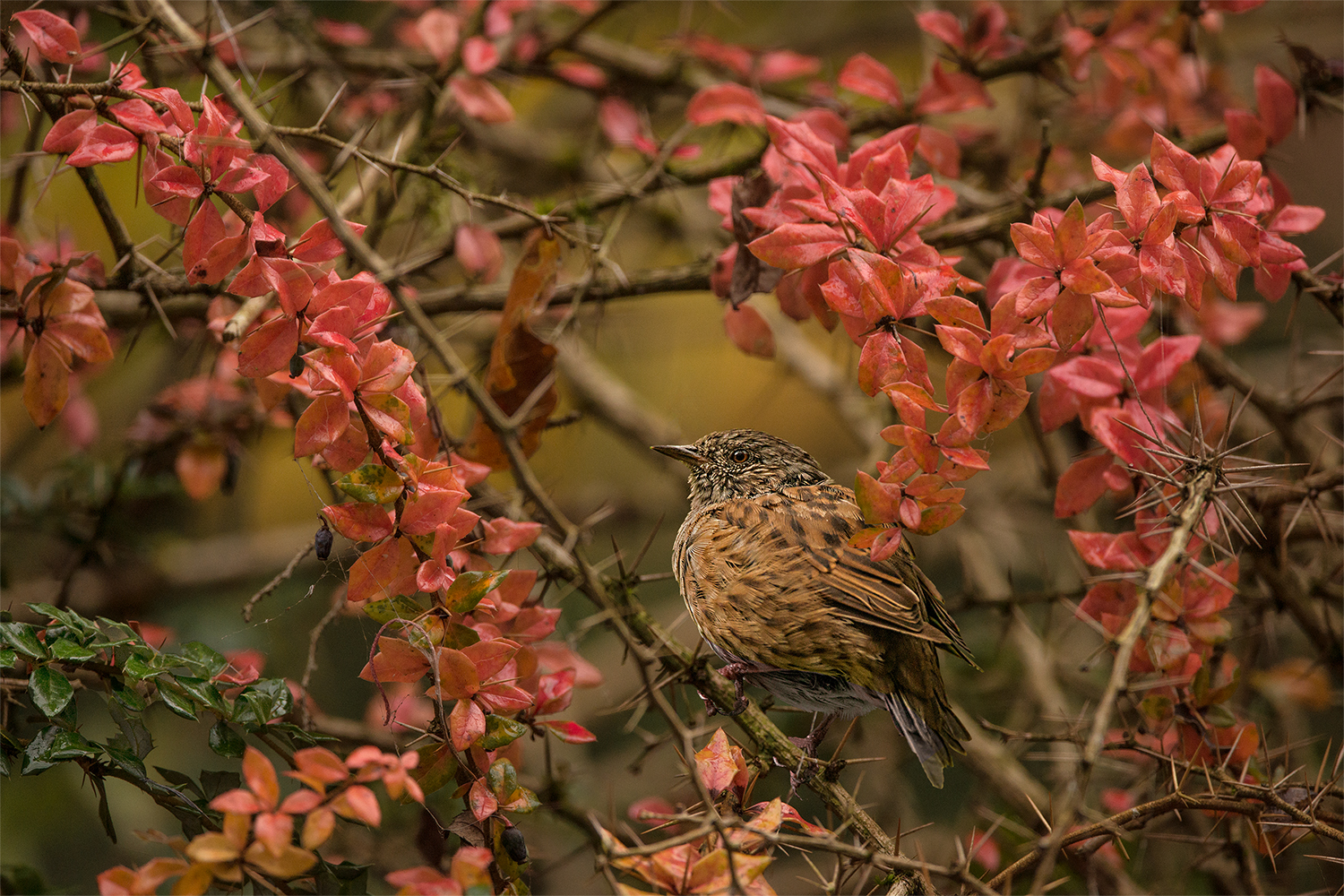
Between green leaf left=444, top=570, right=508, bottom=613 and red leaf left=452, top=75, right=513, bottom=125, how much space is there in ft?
5.14

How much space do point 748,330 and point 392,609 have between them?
104 cm

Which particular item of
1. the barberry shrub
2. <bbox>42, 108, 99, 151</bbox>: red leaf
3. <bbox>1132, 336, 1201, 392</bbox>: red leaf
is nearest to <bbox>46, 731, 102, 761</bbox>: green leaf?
the barberry shrub

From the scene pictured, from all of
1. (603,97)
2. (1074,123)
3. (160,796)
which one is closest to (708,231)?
(603,97)

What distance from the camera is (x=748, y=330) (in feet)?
7.25

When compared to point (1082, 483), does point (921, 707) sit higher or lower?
lower

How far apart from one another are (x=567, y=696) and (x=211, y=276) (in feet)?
3.21

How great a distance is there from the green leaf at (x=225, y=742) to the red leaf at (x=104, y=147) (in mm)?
979

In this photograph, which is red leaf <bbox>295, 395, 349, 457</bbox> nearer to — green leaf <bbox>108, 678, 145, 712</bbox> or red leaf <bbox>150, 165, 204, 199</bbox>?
red leaf <bbox>150, 165, 204, 199</bbox>

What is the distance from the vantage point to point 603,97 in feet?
11.5

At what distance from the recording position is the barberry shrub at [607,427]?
1.57 m

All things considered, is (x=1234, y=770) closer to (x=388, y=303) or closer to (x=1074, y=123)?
(x=388, y=303)

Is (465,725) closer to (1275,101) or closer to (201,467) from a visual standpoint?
(201,467)

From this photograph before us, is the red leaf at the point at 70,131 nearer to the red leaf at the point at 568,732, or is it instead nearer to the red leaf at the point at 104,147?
the red leaf at the point at 104,147

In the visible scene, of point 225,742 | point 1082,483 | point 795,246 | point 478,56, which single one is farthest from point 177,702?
point 478,56
